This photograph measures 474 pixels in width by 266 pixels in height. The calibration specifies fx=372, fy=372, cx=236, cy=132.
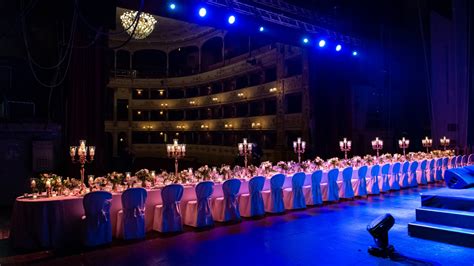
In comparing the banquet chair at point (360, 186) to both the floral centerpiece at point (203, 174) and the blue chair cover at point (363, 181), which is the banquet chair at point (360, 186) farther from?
the floral centerpiece at point (203, 174)

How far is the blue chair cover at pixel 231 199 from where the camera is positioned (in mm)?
6984

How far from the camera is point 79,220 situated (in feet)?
18.9

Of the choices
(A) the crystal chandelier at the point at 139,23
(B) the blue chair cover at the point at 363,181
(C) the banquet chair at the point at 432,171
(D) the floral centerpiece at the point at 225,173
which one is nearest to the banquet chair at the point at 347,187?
(B) the blue chair cover at the point at 363,181

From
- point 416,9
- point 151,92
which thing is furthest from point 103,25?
point 151,92

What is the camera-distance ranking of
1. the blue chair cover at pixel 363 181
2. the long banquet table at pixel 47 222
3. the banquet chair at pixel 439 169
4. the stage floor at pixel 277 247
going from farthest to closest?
the banquet chair at pixel 439 169
the blue chair cover at pixel 363 181
the long banquet table at pixel 47 222
the stage floor at pixel 277 247

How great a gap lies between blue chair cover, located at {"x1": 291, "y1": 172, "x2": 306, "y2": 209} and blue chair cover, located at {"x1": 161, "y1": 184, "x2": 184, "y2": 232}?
2803 mm

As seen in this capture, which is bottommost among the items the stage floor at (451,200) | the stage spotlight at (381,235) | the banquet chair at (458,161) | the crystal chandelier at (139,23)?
the stage spotlight at (381,235)

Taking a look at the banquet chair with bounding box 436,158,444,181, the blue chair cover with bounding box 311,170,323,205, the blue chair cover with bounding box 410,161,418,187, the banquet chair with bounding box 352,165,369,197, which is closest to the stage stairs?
the blue chair cover with bounding box 311,170,323,205

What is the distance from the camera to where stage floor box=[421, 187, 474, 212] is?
597cm

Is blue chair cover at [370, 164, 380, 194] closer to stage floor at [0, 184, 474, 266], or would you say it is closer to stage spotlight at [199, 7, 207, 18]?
stage floor at [0, 184, 474, 266]

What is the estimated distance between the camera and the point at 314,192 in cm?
857

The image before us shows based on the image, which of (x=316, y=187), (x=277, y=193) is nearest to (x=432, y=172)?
(x=316, y=187)

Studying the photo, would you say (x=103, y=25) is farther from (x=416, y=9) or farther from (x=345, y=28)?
(x=416, y=9)

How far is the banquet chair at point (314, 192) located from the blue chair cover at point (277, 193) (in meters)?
0.97
